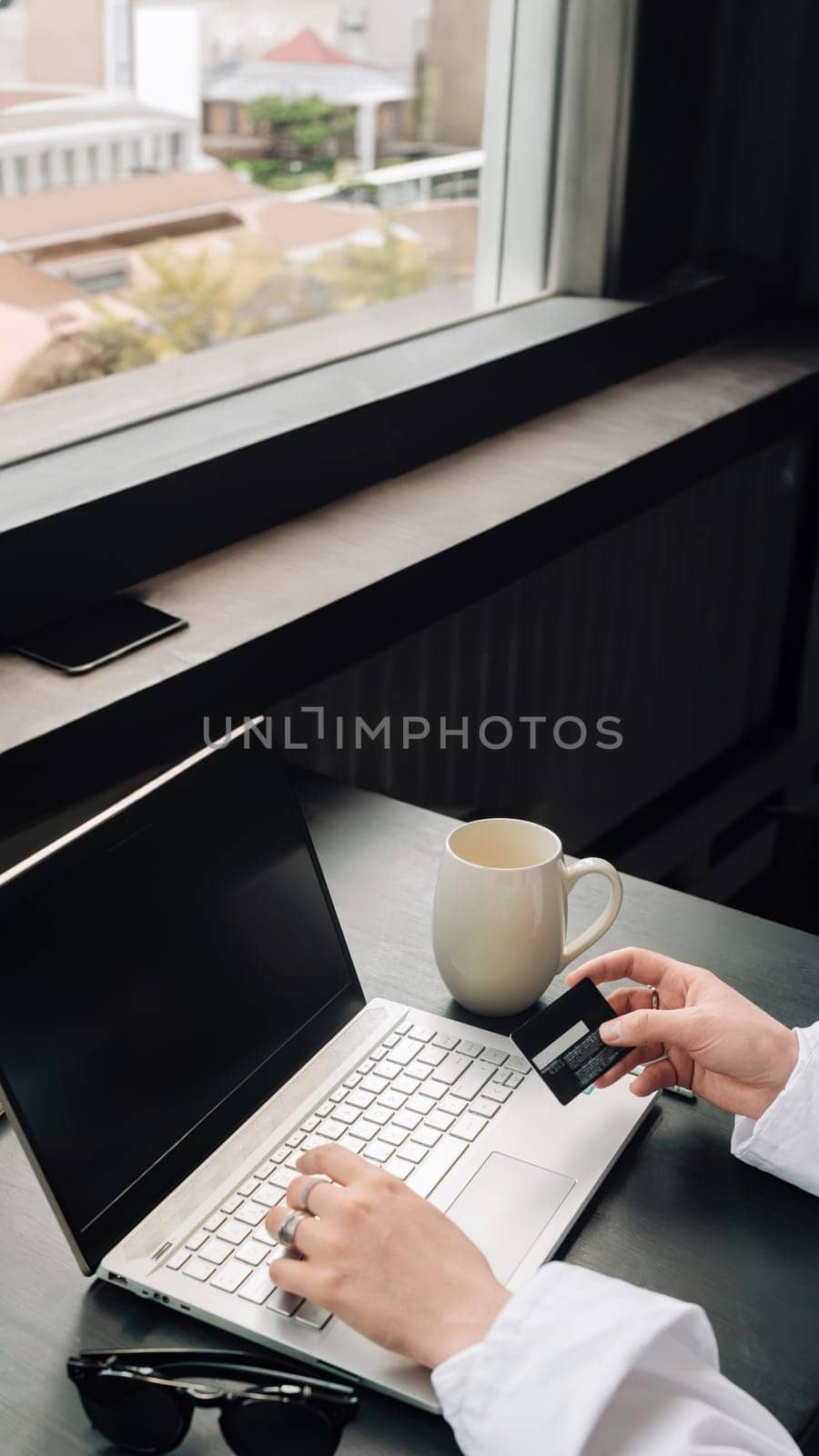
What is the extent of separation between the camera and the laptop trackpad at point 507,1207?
756 millimetres

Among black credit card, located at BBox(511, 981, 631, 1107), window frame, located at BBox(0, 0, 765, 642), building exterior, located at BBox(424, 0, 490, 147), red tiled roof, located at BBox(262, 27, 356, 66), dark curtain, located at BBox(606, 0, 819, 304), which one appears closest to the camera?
black credit card, located at BBox(511, 981, 631, 1107)

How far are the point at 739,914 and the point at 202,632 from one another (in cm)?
48

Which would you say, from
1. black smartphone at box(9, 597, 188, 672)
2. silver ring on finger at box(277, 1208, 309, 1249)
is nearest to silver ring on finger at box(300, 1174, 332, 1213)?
silver ring on finger at box(277, 1208, 309, 1249)

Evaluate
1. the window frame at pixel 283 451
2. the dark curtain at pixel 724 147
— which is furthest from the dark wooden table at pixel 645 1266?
the dark curtain at pixel 724 147

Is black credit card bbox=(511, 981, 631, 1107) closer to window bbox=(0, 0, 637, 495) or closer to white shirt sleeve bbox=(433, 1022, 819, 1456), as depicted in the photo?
white shirt sleeve bbox=(433, 1022, 819, 1456)

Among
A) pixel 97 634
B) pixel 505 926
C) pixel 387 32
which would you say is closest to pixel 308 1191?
pixel 505 926

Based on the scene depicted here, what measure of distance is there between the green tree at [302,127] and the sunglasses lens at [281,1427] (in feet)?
4.14

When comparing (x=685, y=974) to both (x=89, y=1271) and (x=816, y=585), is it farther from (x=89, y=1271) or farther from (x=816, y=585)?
(x=816, y=585)

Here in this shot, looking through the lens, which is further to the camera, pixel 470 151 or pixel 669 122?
pixel 669 122

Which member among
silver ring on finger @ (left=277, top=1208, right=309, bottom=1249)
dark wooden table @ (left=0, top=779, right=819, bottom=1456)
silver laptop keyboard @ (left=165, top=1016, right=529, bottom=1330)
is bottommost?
dark wooden table @ (left=0, top=779, right=819, bottom=1456)

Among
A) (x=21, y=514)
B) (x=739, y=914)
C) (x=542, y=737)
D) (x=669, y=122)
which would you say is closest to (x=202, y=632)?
(x=21, y=514)

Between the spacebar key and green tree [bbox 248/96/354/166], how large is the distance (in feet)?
3.61

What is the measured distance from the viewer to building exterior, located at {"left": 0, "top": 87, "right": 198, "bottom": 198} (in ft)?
4.09

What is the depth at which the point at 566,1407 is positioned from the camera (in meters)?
0.63
